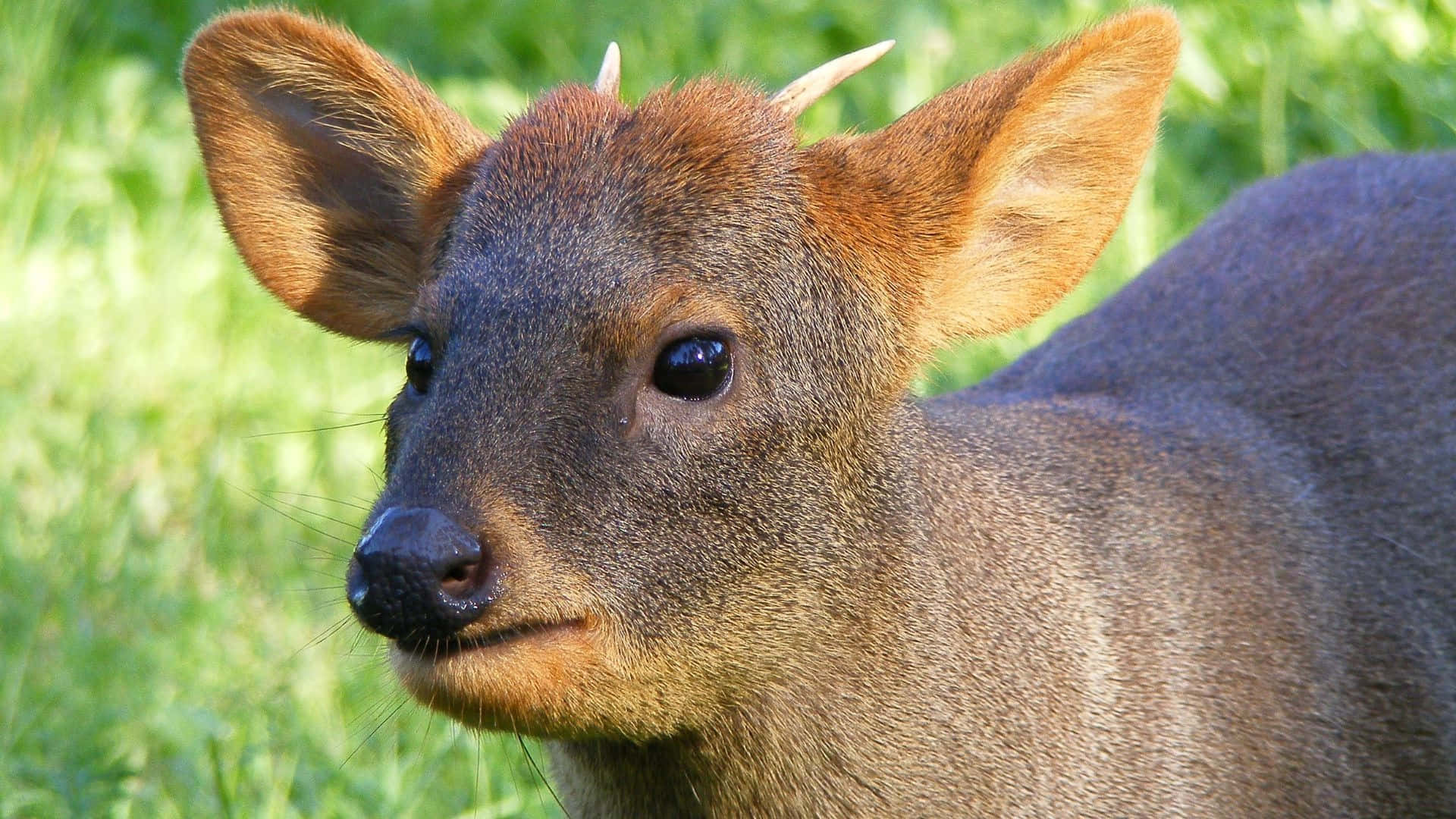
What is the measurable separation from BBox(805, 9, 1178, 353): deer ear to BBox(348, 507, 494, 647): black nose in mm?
1023

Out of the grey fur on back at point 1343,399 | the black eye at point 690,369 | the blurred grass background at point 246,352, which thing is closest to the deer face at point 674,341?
the black eye at point 690,369

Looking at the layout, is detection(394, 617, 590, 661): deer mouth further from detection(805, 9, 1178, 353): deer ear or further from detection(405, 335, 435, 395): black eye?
detection(805, 9, 1178, 353): deer ear

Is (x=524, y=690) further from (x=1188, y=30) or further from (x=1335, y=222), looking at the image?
(x=1188, y=30)

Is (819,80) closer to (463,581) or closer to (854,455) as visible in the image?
(854,455)

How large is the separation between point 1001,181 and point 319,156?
1550mm

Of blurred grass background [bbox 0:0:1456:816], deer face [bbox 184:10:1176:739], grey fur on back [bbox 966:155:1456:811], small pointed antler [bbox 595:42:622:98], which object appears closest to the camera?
deer face [bbox 184:10:1176:739]

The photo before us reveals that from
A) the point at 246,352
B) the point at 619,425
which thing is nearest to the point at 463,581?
the point at 619,425

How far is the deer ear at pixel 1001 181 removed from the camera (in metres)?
3.85

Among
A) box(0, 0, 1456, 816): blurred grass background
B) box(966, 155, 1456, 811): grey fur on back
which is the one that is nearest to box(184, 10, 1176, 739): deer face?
box(0, 0, 1456, 816): blurred grass background

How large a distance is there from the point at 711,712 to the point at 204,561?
3152 mm

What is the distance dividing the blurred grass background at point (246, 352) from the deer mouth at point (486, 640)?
111 cm

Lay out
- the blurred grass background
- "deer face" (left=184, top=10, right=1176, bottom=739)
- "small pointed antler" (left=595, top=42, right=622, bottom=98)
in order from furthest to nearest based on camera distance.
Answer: the blurred grass background, "small pointed antler" (left=595, top=42, right=622, bottom=98), "deer face" (left=184, top=10, right=1176, bottom=739)

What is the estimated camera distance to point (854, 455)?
3744mm

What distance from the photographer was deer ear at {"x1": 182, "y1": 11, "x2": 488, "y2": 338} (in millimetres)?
4207
